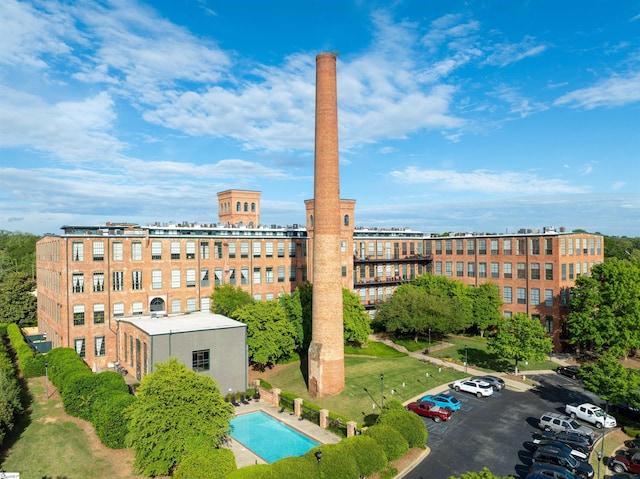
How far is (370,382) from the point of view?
43.4 metres

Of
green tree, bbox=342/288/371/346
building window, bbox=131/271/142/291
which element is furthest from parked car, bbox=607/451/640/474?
building window, bbox=131/271/142/291

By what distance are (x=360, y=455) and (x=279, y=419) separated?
11309mm

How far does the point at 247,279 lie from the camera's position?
61.0 m

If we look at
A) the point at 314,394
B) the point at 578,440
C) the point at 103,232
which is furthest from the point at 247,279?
the point at 578,440

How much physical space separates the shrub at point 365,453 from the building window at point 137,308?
3452 centimetres

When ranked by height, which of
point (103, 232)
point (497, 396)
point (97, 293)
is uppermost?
point (103, 232)

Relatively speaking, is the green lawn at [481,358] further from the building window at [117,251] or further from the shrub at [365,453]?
the building window at [117,251]

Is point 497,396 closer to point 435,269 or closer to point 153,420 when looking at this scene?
point 153,420

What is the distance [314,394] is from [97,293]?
27.5m

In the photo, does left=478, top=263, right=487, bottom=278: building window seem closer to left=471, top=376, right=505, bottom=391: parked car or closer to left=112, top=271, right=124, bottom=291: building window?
left=471, top=376, right=505, bottom=391: parked car

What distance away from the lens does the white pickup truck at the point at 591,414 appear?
1365 inches

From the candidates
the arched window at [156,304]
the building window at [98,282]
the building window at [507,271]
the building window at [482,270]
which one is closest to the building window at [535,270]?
the building window at [507,271]

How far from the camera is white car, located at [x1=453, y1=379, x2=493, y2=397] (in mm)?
41250

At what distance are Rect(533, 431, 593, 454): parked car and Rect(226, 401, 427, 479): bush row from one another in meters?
8.87
